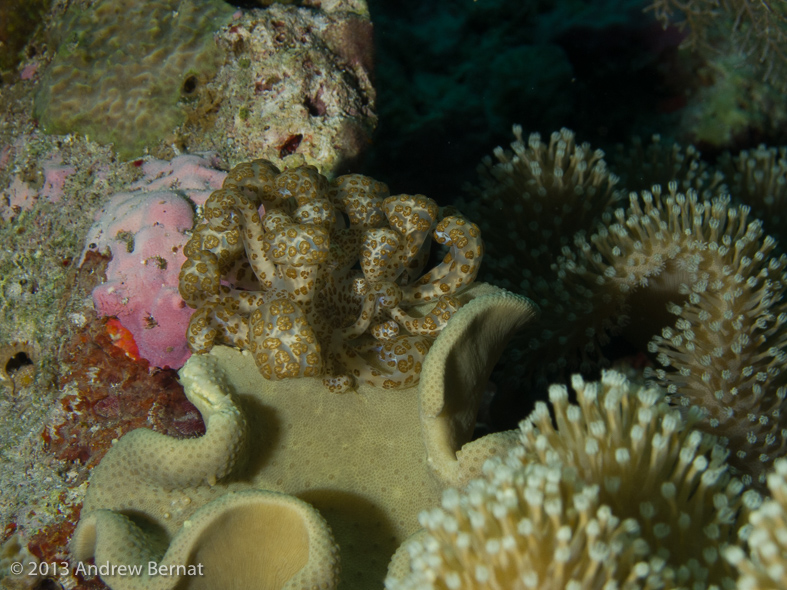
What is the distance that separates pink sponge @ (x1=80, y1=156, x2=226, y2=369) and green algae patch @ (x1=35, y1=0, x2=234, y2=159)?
3.12 feet

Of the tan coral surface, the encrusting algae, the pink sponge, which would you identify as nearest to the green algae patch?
the pink sponge

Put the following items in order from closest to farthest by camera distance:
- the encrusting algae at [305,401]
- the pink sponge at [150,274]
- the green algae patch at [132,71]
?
the encrusting algae at [305,401] → the pink sponge at [150,274] → the green algae patch at [132,71]

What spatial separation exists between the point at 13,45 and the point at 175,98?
2477 millimetres

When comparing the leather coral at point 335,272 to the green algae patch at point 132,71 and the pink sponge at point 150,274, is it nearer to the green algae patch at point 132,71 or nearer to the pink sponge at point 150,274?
the pink sponge at point 150,274

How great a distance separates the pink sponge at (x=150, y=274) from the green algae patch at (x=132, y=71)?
95cm

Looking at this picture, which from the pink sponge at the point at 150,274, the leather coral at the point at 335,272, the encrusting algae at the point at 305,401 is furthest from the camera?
the pink sponge at the point at 150,274

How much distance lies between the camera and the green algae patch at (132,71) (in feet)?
11.8

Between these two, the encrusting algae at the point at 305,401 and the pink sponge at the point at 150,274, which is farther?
the pink sponge at the point at 150,274

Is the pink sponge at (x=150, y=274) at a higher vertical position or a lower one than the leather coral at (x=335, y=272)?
lower

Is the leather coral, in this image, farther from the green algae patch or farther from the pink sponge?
the green algae patch

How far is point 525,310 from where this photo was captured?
91.6 inches

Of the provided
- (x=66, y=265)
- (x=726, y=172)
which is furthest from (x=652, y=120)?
(x=66, y=265)

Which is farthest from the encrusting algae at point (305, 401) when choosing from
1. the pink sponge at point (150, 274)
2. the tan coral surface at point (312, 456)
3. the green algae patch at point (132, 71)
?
the green algae patch at point (132, 71)

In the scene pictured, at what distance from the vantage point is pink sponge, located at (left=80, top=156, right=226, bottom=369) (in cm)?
277
